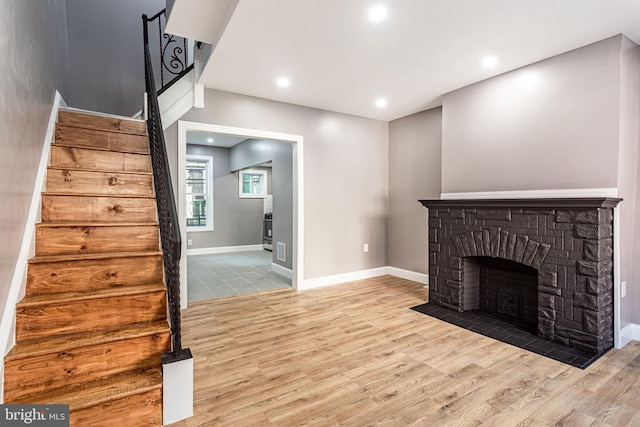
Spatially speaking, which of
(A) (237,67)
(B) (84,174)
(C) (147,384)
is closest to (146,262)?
(C) (147,384)

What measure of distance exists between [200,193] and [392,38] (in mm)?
6632

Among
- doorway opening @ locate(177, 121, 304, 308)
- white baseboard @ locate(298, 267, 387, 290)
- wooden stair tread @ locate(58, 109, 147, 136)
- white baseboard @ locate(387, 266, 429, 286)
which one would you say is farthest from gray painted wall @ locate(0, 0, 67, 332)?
white baseboard @ locate(387, 266, 429, 286)

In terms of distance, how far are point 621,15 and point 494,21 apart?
0.88m

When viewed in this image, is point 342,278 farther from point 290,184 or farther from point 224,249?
point 224,249

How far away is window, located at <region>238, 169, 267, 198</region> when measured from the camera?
859cm

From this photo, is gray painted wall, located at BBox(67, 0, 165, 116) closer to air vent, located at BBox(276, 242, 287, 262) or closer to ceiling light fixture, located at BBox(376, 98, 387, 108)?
air vent, located at BBox(276, 242, 287, 262)

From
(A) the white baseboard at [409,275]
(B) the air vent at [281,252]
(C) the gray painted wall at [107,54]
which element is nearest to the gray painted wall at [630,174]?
(A) the white baseboard at [409,275]

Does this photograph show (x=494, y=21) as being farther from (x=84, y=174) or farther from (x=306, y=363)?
(x=84, y=174)

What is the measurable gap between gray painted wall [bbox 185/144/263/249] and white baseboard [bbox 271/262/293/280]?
2871 millimetres

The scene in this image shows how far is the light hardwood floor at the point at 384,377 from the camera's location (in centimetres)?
184

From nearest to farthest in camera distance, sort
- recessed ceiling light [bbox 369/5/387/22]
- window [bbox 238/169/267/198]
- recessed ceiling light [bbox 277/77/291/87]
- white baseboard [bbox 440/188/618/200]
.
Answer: recessed ceiling light [bbox 369/5/387/22] < white baseboard [bbox 440/188/618/200] < recessed ceiling light [bbox 277/77/291/87] < window [bbox 238/169/267/198]

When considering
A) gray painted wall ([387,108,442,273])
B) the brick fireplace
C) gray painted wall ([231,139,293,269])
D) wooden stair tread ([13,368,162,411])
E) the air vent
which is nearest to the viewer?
wooden stair tread ([13,368,162,411])

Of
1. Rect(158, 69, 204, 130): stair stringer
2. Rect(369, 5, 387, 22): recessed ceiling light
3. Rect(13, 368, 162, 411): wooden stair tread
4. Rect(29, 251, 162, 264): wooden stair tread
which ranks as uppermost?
Rect(369, 5, 387, 22): recessed ceiling light

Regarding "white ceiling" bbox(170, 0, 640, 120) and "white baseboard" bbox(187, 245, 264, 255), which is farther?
"white baseboard" bbox(187, 245, 264, 255)
